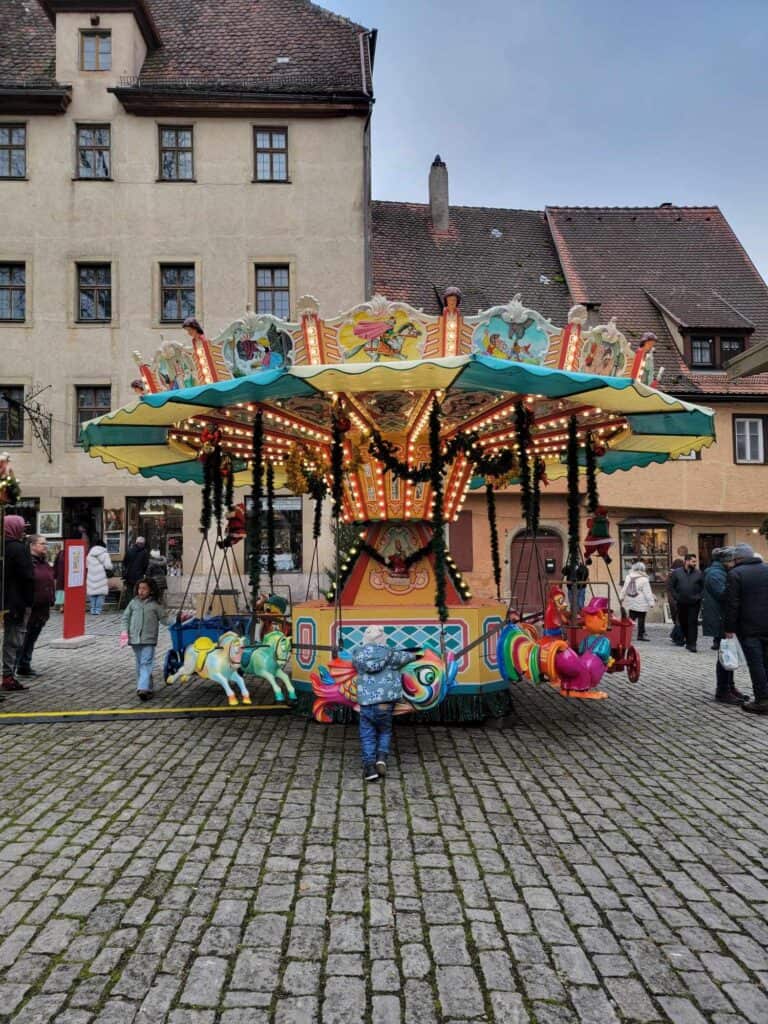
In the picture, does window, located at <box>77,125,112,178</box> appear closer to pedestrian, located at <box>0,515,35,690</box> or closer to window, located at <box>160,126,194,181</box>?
window, located at <box>160,126,194,181</box>

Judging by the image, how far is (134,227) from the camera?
19.5 metres

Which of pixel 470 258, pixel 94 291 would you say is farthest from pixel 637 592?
pixel 94 291

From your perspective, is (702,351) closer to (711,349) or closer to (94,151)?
(711,349)

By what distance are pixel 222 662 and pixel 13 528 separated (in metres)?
3.57

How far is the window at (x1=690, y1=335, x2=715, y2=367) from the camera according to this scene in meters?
20.9

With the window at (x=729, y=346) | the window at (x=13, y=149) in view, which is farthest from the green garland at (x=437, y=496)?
the window at (x=13, y=149)

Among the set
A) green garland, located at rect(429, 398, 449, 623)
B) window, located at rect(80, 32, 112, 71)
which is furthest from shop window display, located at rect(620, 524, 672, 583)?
window, located at rect(80, 32, 112, 71)

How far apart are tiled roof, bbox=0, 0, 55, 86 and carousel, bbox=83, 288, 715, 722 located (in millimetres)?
16262

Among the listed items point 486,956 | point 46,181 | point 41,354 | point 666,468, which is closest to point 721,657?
point 486,956

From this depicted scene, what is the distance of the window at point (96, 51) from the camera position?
19.9 meters

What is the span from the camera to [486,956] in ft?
10.5

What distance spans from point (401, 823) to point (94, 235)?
19.2m

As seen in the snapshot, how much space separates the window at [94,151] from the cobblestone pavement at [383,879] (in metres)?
17.6

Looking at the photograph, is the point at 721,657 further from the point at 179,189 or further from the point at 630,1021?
the point at 179,189
